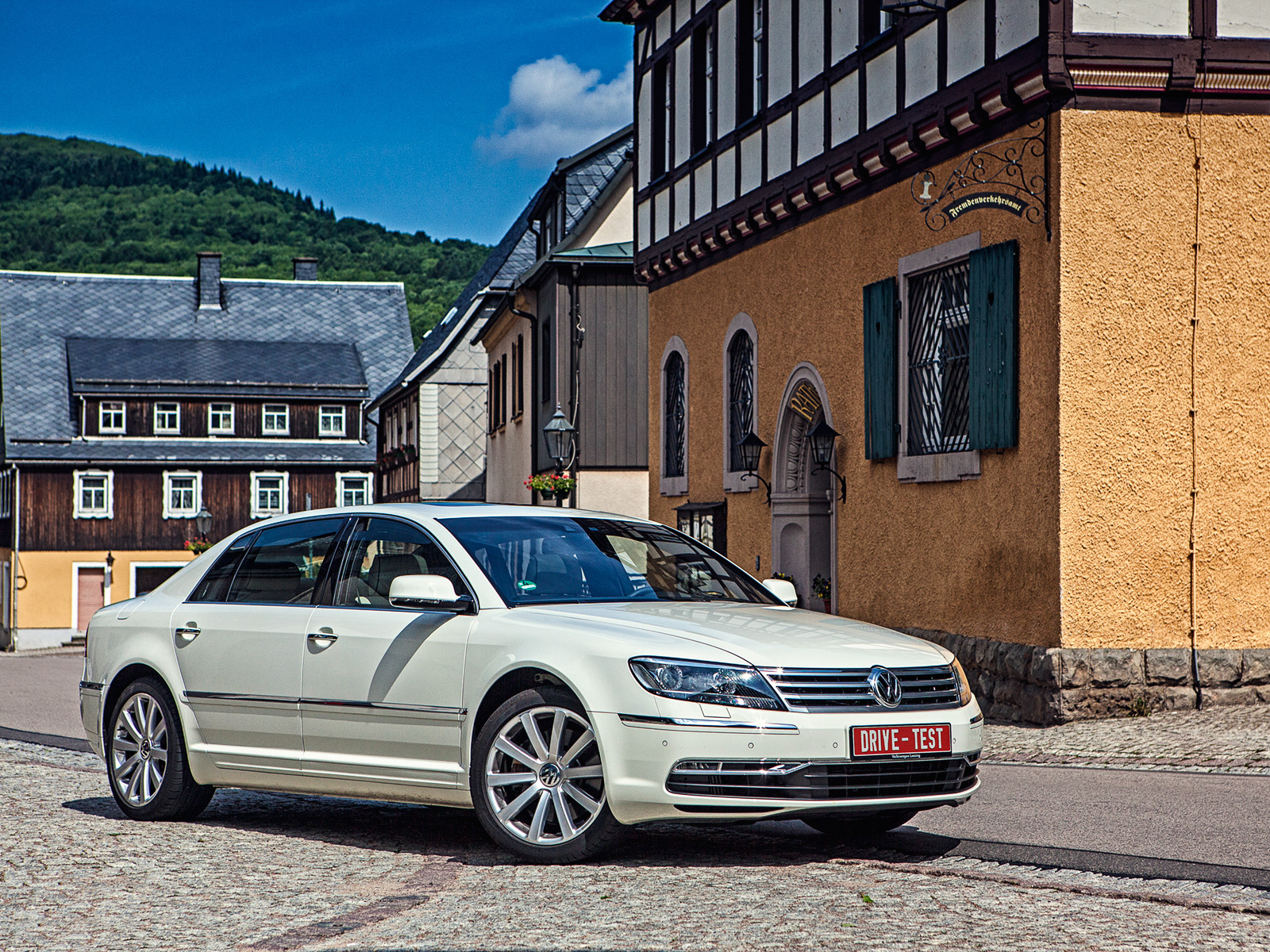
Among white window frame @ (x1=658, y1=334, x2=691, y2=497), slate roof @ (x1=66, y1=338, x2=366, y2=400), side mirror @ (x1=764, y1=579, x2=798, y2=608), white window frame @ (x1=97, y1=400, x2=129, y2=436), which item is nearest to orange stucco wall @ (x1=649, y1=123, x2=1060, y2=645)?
white window frame @ (x1=658, y1=334, x2=691, y2=497)

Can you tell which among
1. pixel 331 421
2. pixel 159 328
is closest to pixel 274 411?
pixel 331 421

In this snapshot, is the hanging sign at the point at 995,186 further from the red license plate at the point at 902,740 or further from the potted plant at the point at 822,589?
the red license plate at the point at 902,740

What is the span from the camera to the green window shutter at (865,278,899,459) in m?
15.6

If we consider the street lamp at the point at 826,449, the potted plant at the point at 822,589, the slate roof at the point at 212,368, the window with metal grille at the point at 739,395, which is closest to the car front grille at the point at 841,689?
the street lamp at the point at 826,449

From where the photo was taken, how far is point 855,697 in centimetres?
666

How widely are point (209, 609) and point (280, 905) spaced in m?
2.73

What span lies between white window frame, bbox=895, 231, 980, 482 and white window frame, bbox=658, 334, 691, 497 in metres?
6.50

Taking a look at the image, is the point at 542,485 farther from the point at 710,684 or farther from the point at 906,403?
the point at 710,684

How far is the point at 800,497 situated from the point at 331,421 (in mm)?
49485

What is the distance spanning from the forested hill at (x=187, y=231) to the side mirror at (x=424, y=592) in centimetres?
8228

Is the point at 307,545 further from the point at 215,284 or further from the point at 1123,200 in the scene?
the point at 215,284

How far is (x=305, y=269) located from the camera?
3086 inches

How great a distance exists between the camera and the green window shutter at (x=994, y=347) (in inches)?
525

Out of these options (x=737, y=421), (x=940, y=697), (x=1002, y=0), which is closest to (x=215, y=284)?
(x=737, y=421)
